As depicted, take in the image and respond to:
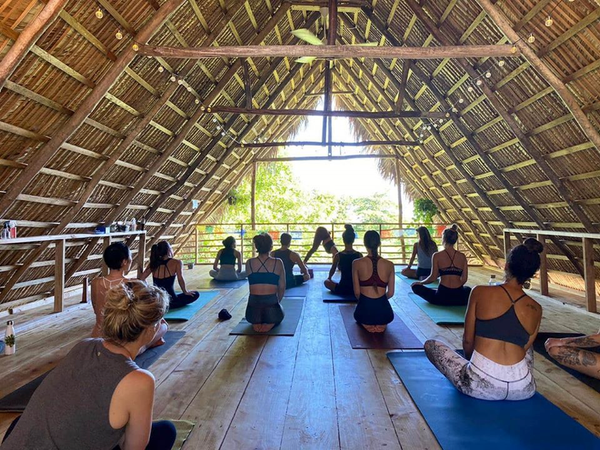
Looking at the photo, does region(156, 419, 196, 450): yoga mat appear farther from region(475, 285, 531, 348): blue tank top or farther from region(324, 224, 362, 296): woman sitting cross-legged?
region(324, 224, 362, 296): woman sitting cross-legged

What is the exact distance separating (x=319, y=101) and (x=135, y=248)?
6.43m

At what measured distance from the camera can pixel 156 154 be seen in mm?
6578

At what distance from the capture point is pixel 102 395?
1174 millimetres

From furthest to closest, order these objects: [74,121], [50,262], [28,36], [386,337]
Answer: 1. [50,262]
2. [74,121]
3. [386,337]
4. [28,36]

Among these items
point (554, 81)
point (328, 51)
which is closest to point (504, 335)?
point (554, 81)

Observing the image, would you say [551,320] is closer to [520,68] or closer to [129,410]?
[520,68]

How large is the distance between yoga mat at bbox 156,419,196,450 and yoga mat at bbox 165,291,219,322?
7.93 ft

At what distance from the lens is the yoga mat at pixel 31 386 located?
7.58ft

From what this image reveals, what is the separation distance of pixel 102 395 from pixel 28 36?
338 cm

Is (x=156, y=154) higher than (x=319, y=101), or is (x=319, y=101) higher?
(x=319, y=101)

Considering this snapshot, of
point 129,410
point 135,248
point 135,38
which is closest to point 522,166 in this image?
point 135,38

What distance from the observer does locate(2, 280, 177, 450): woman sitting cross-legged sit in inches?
45.4

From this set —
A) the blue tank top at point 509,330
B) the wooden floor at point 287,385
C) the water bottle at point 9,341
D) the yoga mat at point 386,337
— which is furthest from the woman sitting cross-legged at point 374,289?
the water bottle at point 9,341

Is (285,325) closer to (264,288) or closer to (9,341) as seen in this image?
(264,288)
